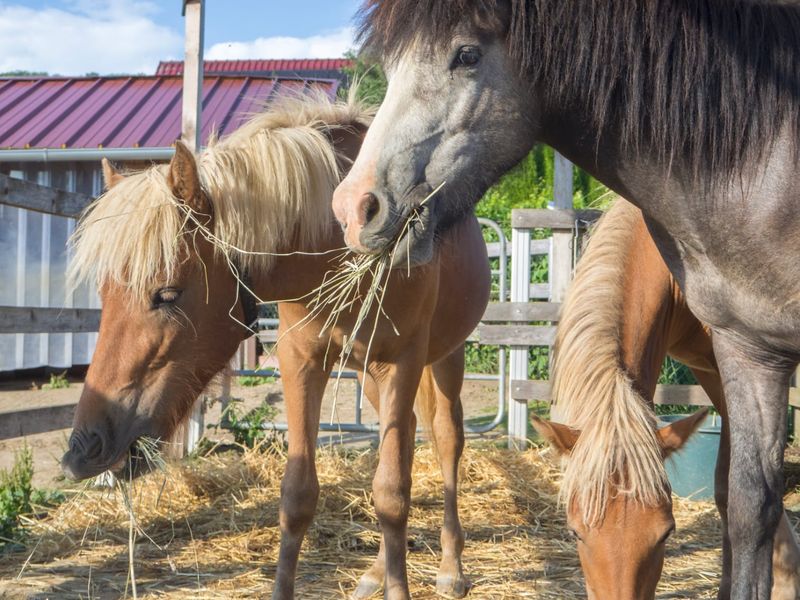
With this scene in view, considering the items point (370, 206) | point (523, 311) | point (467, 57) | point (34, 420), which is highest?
point (467, 57)

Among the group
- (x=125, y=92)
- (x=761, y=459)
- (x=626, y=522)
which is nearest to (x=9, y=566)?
(x=626, y=522)

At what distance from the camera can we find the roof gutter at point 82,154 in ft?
30.8

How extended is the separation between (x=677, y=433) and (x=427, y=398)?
222 cm

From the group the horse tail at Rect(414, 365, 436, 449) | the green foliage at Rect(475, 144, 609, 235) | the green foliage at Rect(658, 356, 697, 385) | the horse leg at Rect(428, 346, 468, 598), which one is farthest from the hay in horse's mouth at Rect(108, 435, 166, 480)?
the green foliage at Rect(475, 144, 609, 235)

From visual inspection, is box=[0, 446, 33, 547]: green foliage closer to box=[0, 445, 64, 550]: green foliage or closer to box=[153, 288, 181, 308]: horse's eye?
box=[0, 445, 64, 550]: green foliage

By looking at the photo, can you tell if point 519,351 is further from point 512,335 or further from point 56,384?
point 56,384

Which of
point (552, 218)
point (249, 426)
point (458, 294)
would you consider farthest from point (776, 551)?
point (249, 426)

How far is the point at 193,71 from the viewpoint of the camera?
19.5ft

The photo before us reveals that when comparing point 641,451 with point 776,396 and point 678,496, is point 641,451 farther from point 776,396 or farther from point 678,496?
point 678,496

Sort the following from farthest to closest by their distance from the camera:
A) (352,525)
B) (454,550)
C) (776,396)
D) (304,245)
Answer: (352,525) < (454,550) < (304,245) < (776,396)

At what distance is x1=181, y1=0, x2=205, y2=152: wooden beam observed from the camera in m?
5.84

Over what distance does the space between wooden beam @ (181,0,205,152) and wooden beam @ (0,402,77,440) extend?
2.10m

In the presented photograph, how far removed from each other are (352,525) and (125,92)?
1002 cm

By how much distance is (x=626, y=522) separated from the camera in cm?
243
